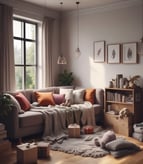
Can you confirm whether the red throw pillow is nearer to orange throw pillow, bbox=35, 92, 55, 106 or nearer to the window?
→ orange throw pillow, bbox=35, 92, 55, 106

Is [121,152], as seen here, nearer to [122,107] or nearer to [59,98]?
[122,107]

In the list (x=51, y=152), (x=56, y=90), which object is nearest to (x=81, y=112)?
(x=56, y=90)

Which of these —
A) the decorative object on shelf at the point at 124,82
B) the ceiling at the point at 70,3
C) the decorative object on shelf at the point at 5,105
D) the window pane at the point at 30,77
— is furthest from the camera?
the window pane at the point at 30,77

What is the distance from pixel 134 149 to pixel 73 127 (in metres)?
1.29

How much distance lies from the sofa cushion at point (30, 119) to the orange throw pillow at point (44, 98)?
78 cm

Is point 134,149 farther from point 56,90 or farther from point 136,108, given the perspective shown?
point 56,90

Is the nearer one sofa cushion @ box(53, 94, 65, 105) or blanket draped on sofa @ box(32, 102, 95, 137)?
blanket draped on sofa @ box(32, 102, 95, 137)

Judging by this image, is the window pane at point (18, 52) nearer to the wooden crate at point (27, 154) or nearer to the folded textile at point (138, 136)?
the wooden crate at point (27, 154)

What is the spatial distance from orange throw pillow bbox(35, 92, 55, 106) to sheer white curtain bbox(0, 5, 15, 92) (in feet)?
1.96

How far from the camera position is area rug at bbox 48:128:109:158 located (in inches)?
161

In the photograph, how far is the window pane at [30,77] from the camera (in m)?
6.59

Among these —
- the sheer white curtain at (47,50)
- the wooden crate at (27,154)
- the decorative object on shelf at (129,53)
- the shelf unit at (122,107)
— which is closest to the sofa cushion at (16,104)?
the wooden crate at (27,154)

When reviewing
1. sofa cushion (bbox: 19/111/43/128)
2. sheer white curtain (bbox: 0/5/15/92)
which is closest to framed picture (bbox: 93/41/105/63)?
sheer white curtain (bbox: 0/5/15/92)

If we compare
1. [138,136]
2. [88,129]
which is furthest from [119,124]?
[88,129]
